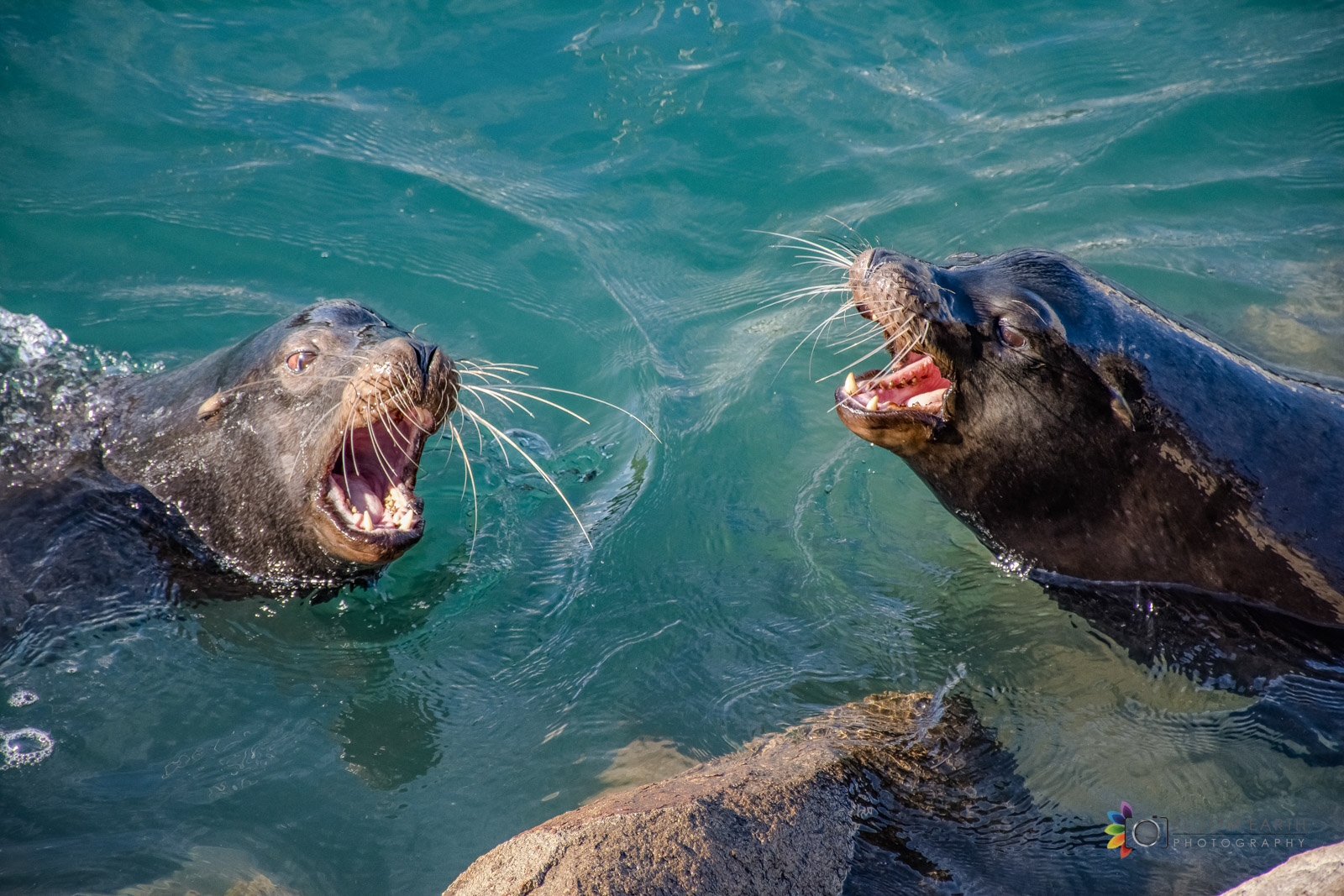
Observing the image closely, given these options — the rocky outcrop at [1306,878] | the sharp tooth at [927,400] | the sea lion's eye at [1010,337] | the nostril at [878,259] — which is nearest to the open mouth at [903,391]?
the sharp tooth at [927,400]

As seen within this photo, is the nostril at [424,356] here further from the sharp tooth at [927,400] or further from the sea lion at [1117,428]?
the sharp tooth at [927,400]

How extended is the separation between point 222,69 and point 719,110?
387cm

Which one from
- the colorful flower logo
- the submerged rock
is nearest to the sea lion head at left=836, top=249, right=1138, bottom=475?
the submerged rock

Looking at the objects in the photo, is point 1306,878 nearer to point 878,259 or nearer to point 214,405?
point 878,259

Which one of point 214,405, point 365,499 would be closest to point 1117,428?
point 365,499

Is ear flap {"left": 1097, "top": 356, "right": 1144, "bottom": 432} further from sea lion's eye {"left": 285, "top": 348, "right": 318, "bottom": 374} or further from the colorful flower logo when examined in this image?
sea lion's eye {"left": 285, "top": 348, "right": 318, "bottom": 374}

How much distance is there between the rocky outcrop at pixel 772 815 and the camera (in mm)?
2939

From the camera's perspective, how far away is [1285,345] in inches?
254

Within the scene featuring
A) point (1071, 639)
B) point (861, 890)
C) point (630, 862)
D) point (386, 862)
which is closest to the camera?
point (630, 862)

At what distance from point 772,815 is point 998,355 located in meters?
2.14

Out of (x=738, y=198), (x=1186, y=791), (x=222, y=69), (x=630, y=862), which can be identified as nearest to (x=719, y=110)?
(x=738, y=198)

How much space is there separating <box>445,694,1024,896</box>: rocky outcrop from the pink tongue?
5.34 ft

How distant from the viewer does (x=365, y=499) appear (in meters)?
4.60

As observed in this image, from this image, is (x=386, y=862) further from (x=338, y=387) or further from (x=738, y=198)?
(x=738, y=198)
